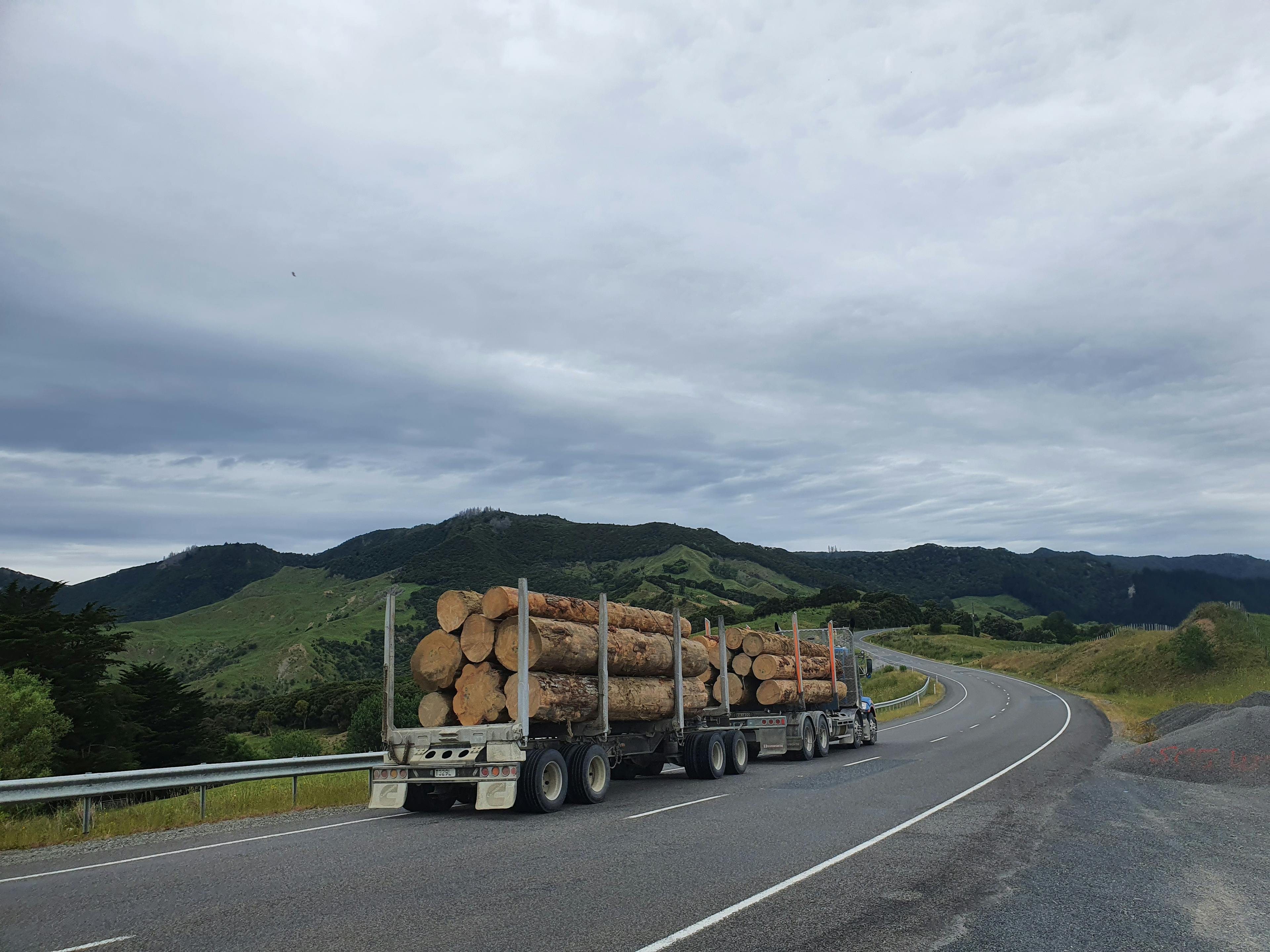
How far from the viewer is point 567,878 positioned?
7316 millimetres

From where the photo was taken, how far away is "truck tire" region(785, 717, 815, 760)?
20547 mm

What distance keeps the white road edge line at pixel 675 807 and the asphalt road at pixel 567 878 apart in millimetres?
97

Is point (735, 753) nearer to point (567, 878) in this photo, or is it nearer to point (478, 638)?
point (478, 638)

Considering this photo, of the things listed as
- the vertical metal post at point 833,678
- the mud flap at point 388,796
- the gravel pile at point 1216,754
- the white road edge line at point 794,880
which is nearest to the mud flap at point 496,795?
the mud flap at point 388,796

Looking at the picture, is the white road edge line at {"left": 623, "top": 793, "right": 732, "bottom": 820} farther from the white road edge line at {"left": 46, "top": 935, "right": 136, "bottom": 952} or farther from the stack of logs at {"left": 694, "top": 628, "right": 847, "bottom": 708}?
the stack of logs at {"left": 694, "top": 628, "right": 847, "bottom": 708}

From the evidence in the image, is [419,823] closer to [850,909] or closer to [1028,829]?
[850,909]

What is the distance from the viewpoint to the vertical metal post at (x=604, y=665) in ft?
45.1

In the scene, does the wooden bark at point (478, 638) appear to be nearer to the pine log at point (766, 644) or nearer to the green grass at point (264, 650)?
the pine log at point (766, 644)

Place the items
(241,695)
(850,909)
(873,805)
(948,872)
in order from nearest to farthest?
(850,909), (948,872), (873,805), (241,695)

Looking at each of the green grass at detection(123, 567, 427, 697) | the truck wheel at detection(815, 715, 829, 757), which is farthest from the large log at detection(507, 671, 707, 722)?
the green grass at detection(123, 567, 427, 697)

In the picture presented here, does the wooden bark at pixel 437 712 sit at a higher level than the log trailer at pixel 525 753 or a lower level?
higher

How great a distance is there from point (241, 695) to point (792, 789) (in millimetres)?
132819

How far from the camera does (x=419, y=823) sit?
11.2 meters

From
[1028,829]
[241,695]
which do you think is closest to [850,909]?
[1028,829]
